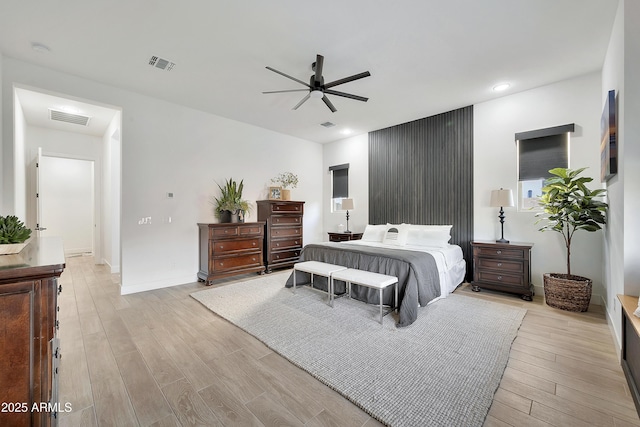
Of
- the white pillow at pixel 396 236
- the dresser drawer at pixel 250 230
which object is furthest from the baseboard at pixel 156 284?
the white pillow at pixel 396 236

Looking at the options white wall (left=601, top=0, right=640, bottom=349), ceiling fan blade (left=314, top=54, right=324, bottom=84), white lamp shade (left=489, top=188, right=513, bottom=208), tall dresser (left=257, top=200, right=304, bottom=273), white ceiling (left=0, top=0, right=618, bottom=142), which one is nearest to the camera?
white wall (left=601, top=0, right=640, bottom=349)

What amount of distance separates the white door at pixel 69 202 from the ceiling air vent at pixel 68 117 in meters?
2.12

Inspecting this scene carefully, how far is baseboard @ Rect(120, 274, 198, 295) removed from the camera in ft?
12.9

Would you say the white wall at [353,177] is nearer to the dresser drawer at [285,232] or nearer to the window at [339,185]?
the window at [339,185]

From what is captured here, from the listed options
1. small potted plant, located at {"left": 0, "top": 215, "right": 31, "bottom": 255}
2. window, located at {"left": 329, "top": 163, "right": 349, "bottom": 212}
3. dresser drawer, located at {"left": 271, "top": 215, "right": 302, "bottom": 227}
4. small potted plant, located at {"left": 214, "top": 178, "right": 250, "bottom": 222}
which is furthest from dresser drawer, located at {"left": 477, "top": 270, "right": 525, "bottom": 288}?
small potted plant, located at {"left": 0, "top": 215, "right": 31, "bottom": 255}

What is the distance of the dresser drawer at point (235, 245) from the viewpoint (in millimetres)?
4523

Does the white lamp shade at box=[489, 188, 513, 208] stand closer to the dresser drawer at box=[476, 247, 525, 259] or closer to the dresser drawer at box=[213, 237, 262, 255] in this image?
the dresser drawer at box=[476, 247, 525, 259]

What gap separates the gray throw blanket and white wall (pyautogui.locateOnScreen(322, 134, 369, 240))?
2346 millimetres

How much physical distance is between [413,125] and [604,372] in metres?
4.44

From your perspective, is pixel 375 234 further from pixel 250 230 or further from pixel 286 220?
pixel 250 230

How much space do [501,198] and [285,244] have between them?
13.0 ft

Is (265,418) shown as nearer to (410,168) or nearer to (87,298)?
(87,298)

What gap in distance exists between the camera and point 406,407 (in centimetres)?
164

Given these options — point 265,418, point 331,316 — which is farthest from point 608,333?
point 265,418
